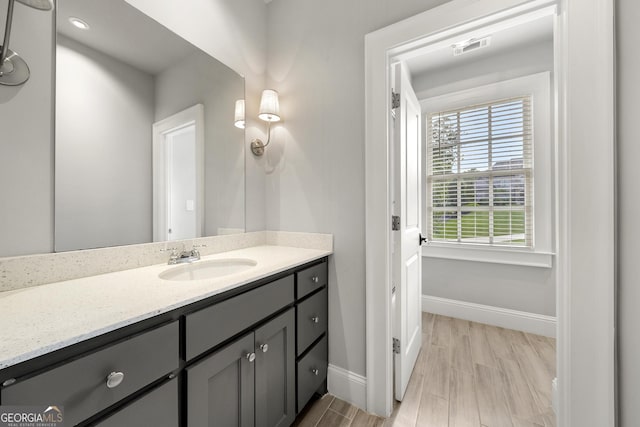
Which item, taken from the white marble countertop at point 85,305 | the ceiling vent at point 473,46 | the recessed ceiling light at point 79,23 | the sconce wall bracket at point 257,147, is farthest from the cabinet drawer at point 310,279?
the ceiling vent at point 473,46

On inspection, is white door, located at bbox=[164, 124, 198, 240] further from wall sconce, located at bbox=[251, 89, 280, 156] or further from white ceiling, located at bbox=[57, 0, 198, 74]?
wall sconce, located at bbox=[251, 89, 280, 156]

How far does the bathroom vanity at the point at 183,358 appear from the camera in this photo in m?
0.53

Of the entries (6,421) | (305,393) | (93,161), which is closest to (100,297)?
(6,421)

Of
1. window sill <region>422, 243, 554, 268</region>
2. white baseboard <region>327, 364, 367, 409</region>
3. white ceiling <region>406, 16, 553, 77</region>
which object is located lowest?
white baseboard <region>327, 364, 367, 409</region>

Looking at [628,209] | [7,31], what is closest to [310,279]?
[628,209]

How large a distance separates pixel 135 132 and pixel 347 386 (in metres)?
1.77

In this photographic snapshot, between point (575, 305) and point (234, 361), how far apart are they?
1.34 m

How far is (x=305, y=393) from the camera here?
1303mm

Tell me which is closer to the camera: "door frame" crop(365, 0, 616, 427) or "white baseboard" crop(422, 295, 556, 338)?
"door frame" crop(365, 0, 616, 427)

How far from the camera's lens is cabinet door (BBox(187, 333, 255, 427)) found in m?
0.79

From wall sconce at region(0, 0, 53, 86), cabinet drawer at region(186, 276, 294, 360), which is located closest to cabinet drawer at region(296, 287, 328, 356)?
cabinet drawer at region(186, 276, 294, 360)

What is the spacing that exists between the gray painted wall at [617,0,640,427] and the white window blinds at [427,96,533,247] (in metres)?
1.60

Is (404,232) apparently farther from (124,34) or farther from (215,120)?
(124,34)

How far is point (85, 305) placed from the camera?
686 mm
